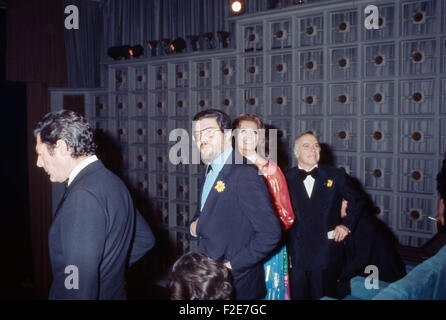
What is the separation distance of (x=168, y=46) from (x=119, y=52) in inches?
28.4

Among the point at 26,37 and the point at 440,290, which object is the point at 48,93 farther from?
the point at 440,290

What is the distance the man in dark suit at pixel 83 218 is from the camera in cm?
136

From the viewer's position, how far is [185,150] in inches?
192

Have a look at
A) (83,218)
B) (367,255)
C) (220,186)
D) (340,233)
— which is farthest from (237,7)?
(83,218)

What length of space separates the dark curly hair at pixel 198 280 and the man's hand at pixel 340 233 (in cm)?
139

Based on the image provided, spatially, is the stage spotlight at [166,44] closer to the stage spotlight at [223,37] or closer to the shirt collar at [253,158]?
the stage spotlight at [223,37]

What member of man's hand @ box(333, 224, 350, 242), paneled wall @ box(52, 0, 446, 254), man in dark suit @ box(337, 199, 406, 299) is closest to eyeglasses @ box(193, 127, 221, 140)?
man's hand @ box(333, 224, 350, 242)

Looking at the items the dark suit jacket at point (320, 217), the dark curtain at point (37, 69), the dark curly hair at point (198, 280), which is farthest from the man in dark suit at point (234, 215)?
the dark curtain at point (37, 69)

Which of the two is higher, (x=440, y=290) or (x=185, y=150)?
(x=185, y=150)

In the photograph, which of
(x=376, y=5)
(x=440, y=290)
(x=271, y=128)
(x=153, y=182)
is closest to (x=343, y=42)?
(x=376, y=5)

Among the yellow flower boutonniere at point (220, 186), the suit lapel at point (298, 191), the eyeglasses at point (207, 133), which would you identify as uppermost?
the eyeglasses at point (207, 133)

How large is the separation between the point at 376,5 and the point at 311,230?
2.26 metres

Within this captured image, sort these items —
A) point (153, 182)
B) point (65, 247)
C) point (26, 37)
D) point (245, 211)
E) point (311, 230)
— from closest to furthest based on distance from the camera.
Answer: point (65, 247) < point (245, 211) < point (311, 230) < point (26, 37) < point (153, 182)

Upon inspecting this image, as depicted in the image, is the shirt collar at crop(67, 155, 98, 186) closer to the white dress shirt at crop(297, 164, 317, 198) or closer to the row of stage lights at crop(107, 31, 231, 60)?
the white dress shirt at crop(297, 164, 317, 198)
